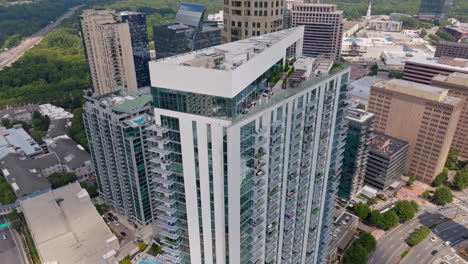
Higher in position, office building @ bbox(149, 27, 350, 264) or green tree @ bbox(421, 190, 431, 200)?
office building @ bbox(149, 27, 350, 264)

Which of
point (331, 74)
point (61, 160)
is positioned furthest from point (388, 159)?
point (61, 160)

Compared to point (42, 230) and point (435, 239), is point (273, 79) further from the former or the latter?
point (435, 239)

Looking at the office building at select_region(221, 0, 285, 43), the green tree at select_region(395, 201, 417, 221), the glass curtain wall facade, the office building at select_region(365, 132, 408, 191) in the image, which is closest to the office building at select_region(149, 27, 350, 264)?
the glass curtain wall facade

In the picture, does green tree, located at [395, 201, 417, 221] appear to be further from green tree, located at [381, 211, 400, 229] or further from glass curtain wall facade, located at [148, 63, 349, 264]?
glass curtain wall facade, located at [148, 63, 349, 264]

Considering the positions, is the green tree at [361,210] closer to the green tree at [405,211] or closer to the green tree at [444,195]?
the green tree at [405,211]

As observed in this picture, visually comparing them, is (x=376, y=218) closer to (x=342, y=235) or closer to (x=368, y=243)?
(x=368, y=243)

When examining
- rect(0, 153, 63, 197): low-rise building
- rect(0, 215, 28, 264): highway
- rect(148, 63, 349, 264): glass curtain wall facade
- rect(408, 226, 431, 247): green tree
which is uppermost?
rect(148, 63, 349, 264): glass curtain wall facade
